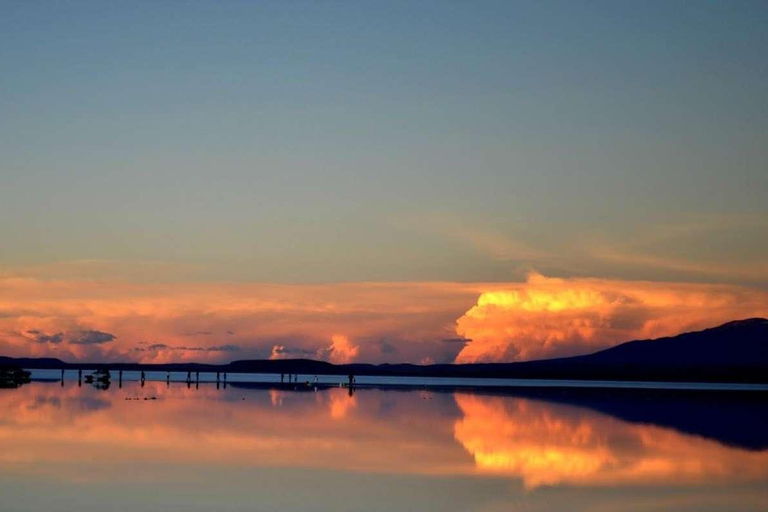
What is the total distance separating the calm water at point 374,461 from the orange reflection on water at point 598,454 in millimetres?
103

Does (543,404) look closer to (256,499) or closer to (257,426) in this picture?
(257,426)

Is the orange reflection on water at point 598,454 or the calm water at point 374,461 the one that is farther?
the orange reflection on water at point 598,454

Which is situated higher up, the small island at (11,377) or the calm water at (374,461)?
the small island at (11,377)

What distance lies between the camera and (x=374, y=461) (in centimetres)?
4797

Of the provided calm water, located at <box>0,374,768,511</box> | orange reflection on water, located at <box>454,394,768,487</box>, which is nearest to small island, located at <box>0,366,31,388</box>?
calm water, located at <box>0,374,768,511</box>

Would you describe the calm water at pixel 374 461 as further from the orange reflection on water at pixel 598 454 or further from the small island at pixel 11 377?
the small island at pixel 11 377

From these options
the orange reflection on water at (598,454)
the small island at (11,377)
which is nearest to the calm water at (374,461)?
the orange reflection on water at (598,454)

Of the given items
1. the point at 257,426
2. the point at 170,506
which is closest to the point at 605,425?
the point at 257,426

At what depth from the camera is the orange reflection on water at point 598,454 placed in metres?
43.8

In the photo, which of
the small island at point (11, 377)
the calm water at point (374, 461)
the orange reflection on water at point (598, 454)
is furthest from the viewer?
the small island at point (11, 377)

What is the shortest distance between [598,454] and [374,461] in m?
11.1

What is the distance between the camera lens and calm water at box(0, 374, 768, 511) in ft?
120

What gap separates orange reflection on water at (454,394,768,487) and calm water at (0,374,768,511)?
0.10 meters

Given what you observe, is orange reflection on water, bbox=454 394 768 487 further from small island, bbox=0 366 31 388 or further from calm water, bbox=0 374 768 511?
small island, bbox=0 366 31 388
